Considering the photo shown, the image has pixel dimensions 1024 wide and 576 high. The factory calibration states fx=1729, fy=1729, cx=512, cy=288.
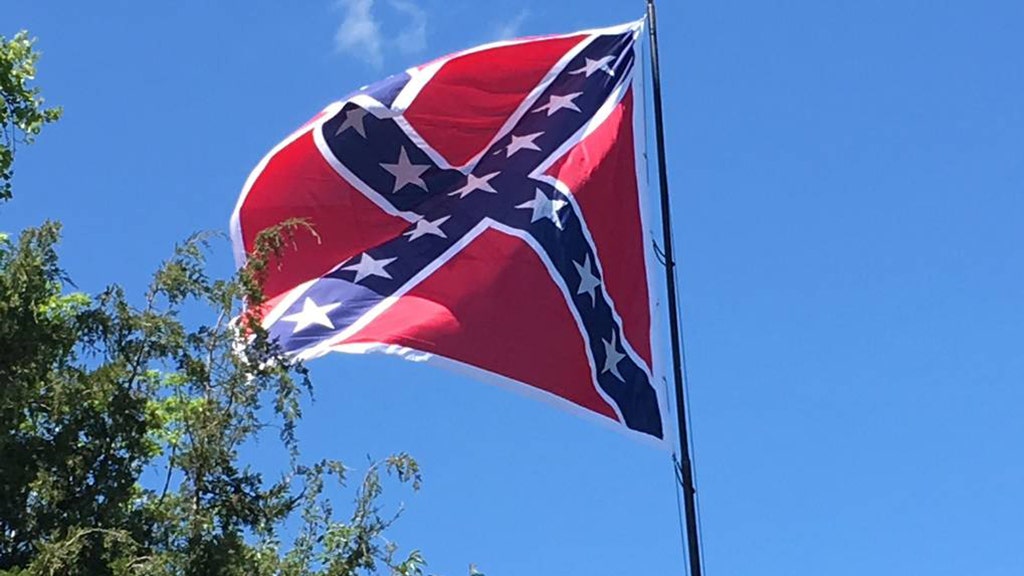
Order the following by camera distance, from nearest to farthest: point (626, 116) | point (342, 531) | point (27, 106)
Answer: point (342, 531)
point (626, 116)
point (27, 106)

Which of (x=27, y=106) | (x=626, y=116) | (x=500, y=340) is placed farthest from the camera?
(x=27, y=106)

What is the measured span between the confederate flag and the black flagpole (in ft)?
0.87

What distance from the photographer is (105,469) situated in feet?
40.2

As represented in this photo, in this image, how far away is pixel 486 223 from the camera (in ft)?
45.7

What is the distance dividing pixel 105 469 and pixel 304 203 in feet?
10.4

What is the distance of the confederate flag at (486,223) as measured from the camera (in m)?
Result: 12.9

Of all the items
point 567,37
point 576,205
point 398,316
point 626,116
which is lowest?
point 398,316

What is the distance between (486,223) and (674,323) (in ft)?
7.35

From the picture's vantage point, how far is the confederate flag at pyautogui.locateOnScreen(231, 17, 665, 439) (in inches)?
507

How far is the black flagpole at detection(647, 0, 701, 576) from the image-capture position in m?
11.3

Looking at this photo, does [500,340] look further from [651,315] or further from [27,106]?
[27,106]

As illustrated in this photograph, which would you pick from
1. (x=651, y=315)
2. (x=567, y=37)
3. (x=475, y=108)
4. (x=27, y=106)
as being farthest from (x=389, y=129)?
(x=27, y=106)

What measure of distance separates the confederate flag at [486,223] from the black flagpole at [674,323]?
26 cm

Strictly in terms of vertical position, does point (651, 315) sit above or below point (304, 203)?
below
